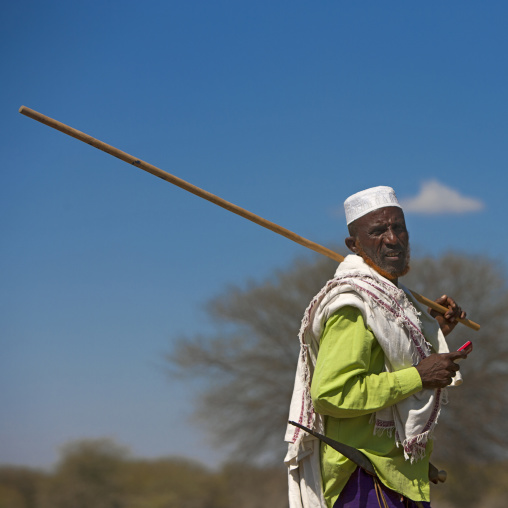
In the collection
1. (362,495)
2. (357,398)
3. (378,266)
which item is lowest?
(362,495)

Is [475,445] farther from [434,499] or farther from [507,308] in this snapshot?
[507,308]

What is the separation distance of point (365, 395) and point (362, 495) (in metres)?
0.41

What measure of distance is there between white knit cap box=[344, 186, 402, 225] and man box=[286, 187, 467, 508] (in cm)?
33

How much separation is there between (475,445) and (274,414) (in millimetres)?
6202

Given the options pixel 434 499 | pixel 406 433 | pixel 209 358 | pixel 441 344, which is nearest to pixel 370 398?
pixel 406 433

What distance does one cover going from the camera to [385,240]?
3.60 metres

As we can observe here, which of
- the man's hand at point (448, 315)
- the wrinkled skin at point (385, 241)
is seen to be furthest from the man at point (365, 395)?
the man's hand at point (448, 315)

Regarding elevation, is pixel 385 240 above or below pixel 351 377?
above

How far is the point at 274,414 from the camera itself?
80.6ft

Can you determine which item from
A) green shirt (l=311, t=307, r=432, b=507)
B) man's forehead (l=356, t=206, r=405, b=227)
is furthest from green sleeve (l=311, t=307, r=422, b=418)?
man's forehead (l=356, t=206, r=405, b=227)

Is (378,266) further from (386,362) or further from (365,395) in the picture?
(365,395)

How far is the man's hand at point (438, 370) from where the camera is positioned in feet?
10.6

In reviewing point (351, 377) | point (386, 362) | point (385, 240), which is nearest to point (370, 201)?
point (385, 240)

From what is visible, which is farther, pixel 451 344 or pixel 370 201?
pixel 451 344
